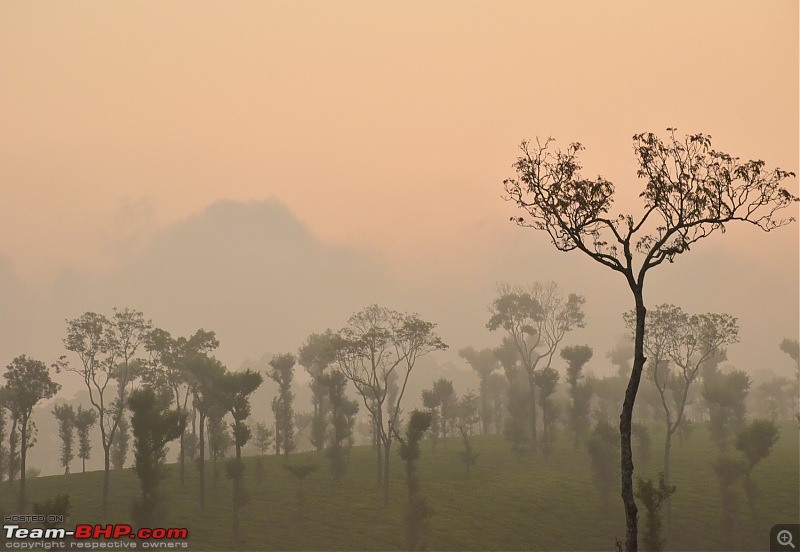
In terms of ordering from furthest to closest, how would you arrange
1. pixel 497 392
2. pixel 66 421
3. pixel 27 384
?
pixel 497 392, pixel 66 421, pixel 27 384

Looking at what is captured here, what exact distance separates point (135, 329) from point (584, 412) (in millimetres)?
65183

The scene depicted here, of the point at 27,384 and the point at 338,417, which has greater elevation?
the point at 27,384

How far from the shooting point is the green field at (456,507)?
74750 millimetres

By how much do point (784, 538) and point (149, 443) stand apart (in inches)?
2501

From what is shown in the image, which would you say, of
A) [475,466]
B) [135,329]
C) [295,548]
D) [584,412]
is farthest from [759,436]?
[135,329]

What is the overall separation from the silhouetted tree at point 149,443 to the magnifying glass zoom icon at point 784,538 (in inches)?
2337

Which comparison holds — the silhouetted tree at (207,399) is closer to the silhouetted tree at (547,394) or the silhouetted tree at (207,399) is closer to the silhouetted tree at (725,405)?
the silhouetted tree at (547,394)

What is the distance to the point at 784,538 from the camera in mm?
70938

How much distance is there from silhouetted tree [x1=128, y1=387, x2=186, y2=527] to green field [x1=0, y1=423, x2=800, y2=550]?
18.9ft

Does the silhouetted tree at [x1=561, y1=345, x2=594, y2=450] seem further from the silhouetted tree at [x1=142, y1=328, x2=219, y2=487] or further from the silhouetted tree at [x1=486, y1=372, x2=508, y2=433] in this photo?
the silhouetted tree at [x1=142, y1=328, x2=219, y2=487]

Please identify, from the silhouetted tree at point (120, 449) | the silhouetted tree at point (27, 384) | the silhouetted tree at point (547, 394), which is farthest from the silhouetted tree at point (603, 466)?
the silhouetted tree at point (120, 449)

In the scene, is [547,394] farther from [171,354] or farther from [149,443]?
[149,443]

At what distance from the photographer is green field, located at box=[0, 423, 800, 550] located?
74750mm

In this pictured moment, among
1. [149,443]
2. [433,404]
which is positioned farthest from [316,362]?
[149,443]
